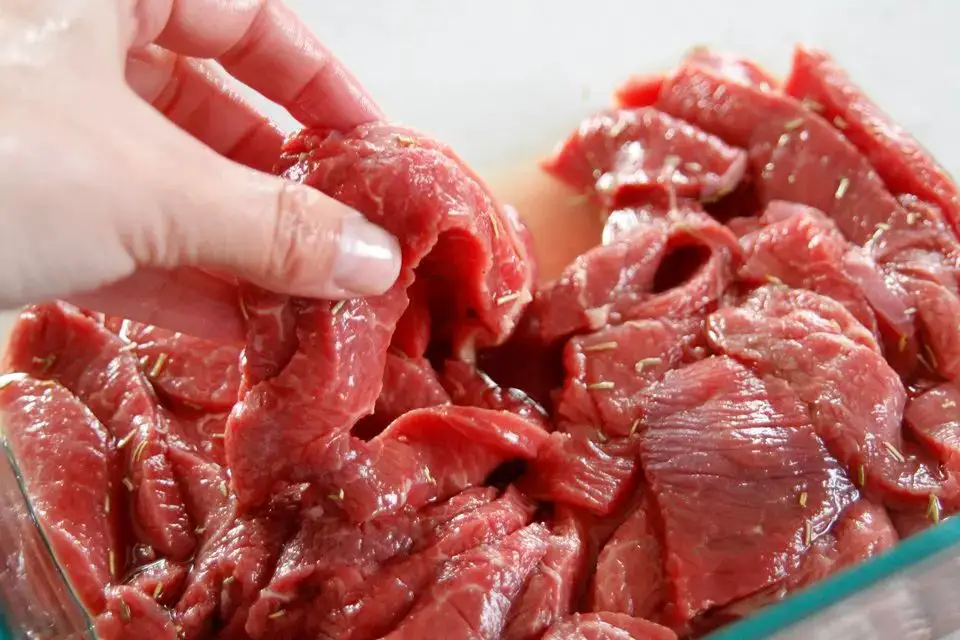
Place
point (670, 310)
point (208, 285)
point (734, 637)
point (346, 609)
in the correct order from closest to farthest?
point (734, 637) < point (346, 609) < point (208, 285) < point (670, 310)

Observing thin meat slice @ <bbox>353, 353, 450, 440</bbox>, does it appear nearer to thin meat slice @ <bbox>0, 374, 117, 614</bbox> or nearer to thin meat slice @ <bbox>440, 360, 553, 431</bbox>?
thin meat slice @ <bbox>440, 360, 553, 431</bbox>

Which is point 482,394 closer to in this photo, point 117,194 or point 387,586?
point 387,586

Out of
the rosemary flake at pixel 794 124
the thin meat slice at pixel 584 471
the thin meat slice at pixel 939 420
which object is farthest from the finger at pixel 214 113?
the thin meat slice at pixel 939 420

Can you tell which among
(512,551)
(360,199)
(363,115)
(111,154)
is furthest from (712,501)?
(111,154)

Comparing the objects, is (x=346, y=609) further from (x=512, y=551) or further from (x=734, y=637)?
(x=734, y=637)

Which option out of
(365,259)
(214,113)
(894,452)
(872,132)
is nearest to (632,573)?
(894,452)

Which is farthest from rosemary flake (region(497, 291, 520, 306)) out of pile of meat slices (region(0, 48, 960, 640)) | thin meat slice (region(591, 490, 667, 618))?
thin meat slice (region(591, 490, 667, 618))
